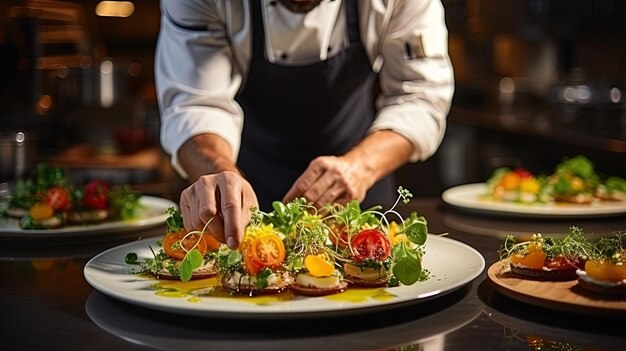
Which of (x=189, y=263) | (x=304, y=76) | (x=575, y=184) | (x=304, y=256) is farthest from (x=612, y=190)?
(x=189, y=263)

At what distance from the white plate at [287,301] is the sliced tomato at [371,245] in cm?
6

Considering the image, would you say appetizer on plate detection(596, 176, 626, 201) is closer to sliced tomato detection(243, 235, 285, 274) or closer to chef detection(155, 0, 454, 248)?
chef detection(155, 0, 454, 248)

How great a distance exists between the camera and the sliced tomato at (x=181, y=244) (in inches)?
57.6

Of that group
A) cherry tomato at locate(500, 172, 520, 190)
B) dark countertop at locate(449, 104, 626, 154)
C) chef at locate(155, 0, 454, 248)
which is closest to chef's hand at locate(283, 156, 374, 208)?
chef at locate(155, 0, 454, 248)

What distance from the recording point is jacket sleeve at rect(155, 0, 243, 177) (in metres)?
2.14

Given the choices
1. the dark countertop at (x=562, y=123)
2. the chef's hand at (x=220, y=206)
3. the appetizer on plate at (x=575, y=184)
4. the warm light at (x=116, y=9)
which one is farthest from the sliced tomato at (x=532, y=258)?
the warm light at (x=116, y=9)

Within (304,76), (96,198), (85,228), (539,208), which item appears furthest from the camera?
(304,76)

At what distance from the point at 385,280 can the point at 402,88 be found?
0.96 metres

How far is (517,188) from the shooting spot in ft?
7.47

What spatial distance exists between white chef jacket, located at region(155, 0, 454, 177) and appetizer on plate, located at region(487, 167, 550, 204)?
0.75 ft

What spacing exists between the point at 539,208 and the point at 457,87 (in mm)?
4802

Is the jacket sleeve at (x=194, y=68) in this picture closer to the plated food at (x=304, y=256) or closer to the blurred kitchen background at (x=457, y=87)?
the plated food at (x=304, y=256)

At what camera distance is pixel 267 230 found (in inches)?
55.5

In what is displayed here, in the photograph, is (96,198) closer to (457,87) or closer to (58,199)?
(58,199)
